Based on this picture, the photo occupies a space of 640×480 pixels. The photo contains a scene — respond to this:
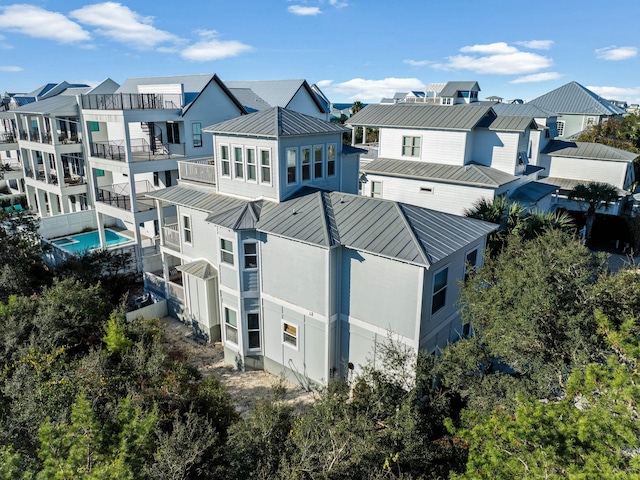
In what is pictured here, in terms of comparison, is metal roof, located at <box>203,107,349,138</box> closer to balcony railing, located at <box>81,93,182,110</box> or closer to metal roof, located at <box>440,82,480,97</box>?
balcony railing, located at <box>81,93,182,110</box>

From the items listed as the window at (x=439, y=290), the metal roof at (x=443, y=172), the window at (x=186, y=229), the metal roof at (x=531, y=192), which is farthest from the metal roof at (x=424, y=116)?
the window at (x=186, y=229)

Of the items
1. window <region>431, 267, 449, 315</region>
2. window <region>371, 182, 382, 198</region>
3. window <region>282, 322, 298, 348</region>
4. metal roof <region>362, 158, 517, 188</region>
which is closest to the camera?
window <region>431, 267, 449, 315</region>

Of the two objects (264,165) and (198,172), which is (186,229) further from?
(264,165)

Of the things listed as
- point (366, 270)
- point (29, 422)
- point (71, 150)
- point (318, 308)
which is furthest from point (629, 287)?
point (71, 150)

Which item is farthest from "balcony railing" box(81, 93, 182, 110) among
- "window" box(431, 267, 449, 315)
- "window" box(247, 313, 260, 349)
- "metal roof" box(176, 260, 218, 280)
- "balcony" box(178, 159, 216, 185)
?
"window" box(431, 267, 449, 315)

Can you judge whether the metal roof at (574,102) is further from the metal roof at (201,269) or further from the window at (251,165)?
the metal roof at (201,269)

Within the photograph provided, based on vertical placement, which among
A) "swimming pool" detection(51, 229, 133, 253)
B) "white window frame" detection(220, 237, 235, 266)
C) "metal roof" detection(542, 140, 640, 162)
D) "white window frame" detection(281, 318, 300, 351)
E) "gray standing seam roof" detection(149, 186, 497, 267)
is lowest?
"swimming pool" detection(51, 229, 133, 253)

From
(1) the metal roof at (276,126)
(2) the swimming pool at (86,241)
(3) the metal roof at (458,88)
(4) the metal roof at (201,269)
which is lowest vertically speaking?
(2) the swimming pool at (86,241)
